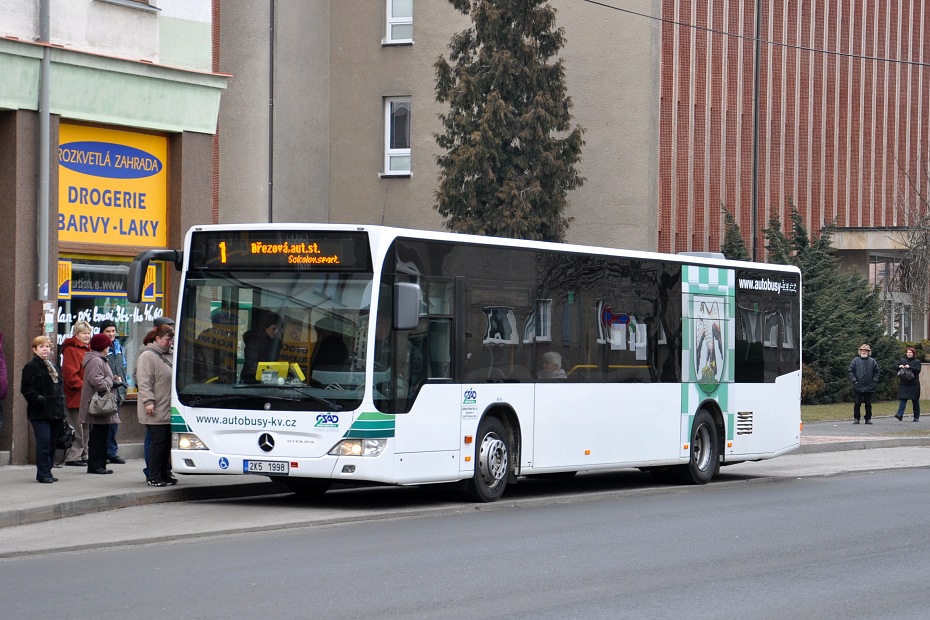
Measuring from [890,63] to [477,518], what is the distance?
40282 mm

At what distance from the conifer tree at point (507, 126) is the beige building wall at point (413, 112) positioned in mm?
2809

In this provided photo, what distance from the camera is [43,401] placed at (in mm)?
15688

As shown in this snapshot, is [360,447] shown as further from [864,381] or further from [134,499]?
[864,381]

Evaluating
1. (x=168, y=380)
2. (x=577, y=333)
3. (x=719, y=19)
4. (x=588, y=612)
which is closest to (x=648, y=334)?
(x=577, y=333)

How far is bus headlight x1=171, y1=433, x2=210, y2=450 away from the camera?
1491cm

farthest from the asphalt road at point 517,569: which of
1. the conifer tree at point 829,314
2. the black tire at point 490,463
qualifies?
the conifer tree at point 829,314

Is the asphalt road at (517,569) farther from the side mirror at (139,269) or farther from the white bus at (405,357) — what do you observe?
the side mirror at (139,269)

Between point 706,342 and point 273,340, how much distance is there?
675 centimetres

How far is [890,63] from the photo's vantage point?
50594 mm

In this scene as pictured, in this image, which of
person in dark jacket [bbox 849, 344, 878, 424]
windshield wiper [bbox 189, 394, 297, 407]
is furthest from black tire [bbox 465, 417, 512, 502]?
person in dark jacket [bbox 849, 344, 878, 424]

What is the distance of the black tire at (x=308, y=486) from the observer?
16219mm

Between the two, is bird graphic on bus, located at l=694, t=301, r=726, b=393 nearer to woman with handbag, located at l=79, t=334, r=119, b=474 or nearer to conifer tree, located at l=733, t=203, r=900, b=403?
woman with handbag, located at l=79, t=334, r=119, b=474

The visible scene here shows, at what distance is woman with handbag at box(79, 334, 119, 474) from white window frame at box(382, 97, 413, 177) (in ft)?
69.6

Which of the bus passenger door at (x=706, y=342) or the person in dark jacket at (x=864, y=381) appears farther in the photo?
the person in dark jacket at (x=864, y=381)
